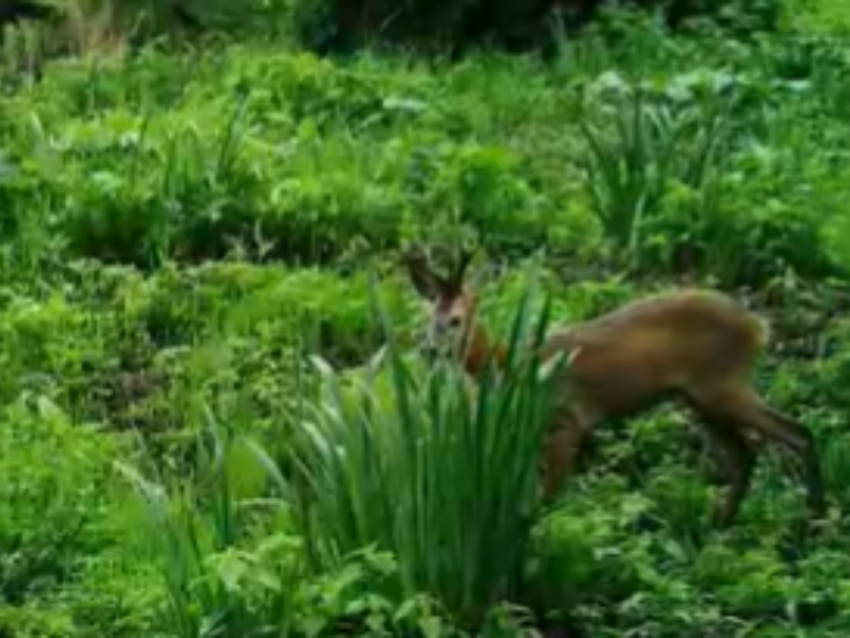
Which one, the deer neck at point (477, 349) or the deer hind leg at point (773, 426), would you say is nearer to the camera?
the deer neck at point (477, 349)

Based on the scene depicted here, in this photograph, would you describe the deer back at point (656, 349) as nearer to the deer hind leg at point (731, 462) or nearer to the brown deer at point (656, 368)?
the brown deer at point (656, 368)

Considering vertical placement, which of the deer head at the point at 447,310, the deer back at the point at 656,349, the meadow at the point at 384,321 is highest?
the deer head at the point at 447,310

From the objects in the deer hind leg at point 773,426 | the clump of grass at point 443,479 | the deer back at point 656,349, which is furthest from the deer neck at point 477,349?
the deer hind leg at point 773,426

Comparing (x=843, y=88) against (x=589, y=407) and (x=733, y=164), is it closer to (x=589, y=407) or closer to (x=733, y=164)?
(x=733, y=164)

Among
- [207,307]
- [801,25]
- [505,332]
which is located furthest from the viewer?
[801,25]

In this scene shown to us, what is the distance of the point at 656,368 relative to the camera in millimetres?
6949

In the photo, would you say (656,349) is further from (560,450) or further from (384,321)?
(384,321)

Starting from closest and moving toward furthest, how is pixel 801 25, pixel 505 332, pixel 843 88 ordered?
1. pixel 505 332
2. pixel 843 88
3. pixel 801 25

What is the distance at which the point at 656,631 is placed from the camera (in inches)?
250

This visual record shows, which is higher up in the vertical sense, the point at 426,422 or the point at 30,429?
the point at 426,422

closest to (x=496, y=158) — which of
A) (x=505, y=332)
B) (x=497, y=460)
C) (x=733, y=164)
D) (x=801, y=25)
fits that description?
(x=733, y=164)

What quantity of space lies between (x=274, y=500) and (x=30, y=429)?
1203mm

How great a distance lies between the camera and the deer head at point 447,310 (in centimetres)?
675

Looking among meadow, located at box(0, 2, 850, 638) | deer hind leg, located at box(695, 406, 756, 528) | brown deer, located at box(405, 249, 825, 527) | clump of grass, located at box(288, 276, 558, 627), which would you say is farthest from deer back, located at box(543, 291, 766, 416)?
clump of grass, located at box(288, 276, 558, 627)
